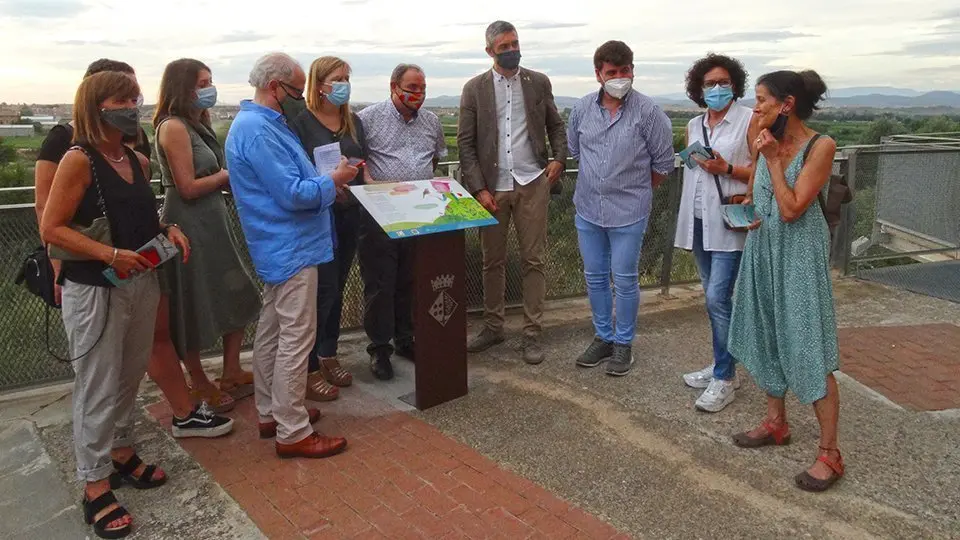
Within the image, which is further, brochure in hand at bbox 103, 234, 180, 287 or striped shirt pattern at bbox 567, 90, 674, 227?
striped shirt pattern at bbox 567, 90, 674, 227

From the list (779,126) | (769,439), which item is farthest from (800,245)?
(769,439)

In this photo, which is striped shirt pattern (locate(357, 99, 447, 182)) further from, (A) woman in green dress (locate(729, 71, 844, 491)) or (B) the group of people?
(A) woman in green dress (locate(729, 71, 844, 491))

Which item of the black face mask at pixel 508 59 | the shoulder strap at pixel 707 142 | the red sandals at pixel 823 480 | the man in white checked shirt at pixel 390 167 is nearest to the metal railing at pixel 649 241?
the man in white checked shirt at pixel 390 167

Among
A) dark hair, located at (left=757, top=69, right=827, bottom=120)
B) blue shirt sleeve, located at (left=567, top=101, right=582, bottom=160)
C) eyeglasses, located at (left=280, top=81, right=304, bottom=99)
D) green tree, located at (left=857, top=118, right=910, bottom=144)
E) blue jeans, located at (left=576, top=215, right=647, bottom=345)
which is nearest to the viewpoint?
dark hair, located at (left=757, top=69, right=827, bottom=120)

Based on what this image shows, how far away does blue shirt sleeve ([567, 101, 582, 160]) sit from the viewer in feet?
15.6

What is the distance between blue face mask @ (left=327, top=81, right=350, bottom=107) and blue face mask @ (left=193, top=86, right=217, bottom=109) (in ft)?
1.98

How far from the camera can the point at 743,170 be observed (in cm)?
397

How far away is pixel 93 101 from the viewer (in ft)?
9.36

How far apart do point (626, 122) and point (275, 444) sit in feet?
9.11

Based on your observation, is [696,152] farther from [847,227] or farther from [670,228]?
[847,227]

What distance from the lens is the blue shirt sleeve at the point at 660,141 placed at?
450 centimetres

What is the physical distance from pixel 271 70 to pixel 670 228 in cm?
405

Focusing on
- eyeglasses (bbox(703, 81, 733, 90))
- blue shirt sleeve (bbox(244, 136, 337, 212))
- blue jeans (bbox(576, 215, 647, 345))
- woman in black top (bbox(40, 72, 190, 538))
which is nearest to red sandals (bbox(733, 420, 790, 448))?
blue jeans (bbox(576, 215, 647, 345))

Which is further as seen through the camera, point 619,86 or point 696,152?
point 619,86
